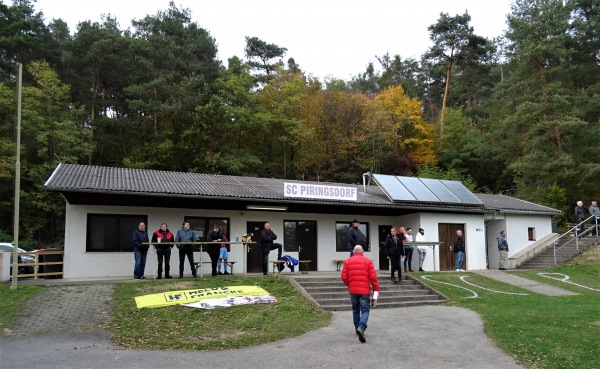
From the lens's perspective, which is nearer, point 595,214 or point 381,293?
point 381,293

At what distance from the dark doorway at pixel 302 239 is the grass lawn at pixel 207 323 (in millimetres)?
6033

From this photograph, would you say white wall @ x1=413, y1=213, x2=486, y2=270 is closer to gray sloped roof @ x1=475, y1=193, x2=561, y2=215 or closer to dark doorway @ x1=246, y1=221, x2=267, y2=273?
gray sloped roof @ x1=475, y1=193, x2=561, y2=215

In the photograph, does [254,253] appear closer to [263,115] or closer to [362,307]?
[362,307]

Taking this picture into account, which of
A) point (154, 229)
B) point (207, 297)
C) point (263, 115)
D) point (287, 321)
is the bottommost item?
point (287, 321)

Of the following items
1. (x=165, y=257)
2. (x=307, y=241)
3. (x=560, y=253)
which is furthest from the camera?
(x=560, y=253)

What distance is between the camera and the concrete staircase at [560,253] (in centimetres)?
2102

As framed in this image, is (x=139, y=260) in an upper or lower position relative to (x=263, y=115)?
lower

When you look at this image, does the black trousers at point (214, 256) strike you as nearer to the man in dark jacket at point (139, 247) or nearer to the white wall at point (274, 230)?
the white wall at point (274, 230)

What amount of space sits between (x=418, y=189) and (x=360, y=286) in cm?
1375

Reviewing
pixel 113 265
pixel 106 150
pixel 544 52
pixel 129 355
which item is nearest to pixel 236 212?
pixel 113 265

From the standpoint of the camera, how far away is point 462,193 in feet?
73.0

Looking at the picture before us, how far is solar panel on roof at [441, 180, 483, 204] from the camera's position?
70.0 feet

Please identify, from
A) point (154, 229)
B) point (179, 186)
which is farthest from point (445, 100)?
point (154, 229)

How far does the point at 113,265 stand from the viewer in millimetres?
15289
